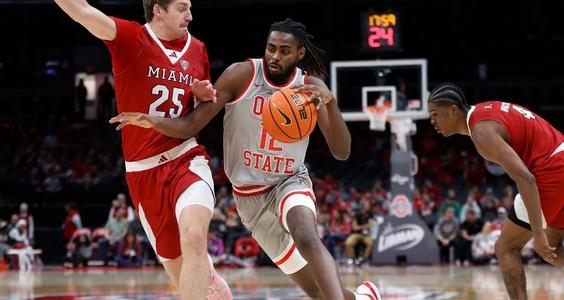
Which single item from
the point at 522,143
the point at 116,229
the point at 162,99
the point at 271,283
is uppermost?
the point at 162,99

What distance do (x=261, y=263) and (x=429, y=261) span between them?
3169mm

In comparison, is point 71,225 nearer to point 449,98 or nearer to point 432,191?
point 432,191

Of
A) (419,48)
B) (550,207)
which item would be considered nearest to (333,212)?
(419,48)

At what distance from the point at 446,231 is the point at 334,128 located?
11623 mm

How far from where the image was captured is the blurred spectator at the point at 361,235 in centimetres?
1670

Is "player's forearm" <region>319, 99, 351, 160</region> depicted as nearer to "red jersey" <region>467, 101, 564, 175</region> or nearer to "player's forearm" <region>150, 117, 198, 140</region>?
"player's forearm" <region>150, 117, 198, 140</region>

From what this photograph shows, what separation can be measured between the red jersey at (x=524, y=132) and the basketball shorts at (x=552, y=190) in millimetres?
33

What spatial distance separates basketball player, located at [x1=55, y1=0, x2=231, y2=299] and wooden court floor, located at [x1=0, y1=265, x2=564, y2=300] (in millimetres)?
4182

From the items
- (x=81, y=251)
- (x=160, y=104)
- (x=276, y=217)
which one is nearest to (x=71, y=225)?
(x=81, y=251)

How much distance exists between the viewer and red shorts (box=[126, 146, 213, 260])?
18.0 feet

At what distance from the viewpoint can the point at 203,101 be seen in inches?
219

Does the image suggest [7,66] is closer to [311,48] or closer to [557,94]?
[557,94]

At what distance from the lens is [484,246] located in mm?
16656

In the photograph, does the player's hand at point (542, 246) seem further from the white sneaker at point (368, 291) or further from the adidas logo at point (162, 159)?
the adidas logo at point (162, 159)
